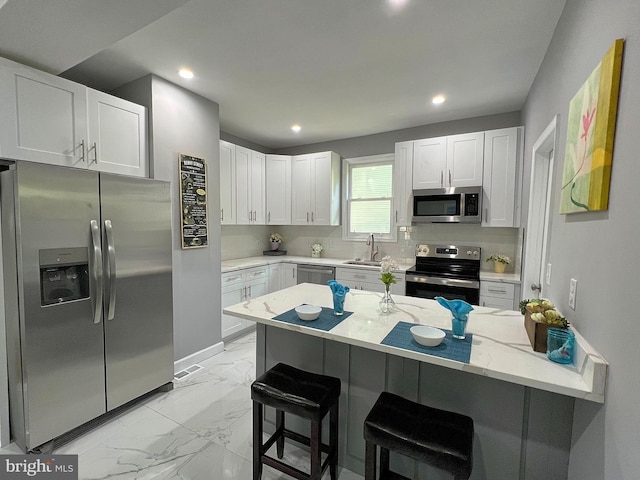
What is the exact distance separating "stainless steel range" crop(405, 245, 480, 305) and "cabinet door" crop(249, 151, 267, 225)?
7.41ft

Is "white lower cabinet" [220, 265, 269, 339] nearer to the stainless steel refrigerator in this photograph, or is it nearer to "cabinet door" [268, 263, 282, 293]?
"cabinet door" [268, 263, 282, 293]

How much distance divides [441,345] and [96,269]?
2.18m

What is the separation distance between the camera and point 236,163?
3818mm

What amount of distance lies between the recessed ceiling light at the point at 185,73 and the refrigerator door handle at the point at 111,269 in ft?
4.49

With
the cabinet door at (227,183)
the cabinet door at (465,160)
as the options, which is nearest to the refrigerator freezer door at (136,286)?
the cabinet door at (227,183)

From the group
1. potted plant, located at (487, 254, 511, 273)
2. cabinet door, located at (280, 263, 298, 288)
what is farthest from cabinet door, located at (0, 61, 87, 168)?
potted plant, located at (487, 254, 511, 273)

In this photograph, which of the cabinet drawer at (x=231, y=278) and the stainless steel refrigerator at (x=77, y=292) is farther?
the cabinet drawer at (x=231, y=278)

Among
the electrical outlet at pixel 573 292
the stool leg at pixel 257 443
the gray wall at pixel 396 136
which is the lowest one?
the stool leg at pixel 257 443

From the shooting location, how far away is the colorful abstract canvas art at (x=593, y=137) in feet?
3.24

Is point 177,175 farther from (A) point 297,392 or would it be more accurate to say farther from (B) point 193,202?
(A) point 297,392

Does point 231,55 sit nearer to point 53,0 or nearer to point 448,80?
point 53,0

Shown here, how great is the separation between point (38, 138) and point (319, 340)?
2.24 m

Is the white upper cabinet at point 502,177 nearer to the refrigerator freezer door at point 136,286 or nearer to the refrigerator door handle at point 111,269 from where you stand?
the refrigerator freezer door at point 136,286

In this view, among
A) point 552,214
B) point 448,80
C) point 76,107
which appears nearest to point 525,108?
point 448,80
